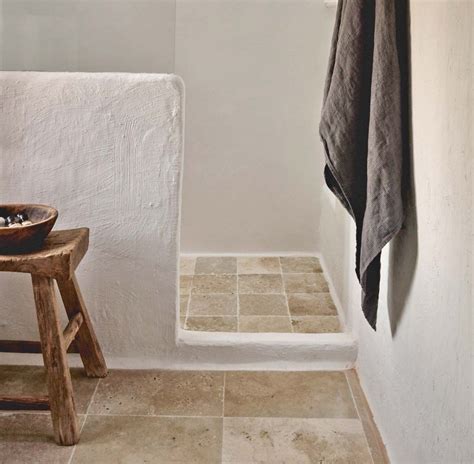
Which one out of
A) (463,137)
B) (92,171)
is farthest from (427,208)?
(92,171)

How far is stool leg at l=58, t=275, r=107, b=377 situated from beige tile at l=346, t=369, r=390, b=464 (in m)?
0.78

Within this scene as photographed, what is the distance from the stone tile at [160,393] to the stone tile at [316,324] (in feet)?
1.31

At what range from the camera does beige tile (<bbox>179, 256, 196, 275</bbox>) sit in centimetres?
311

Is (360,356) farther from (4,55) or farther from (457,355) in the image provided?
(4,55)

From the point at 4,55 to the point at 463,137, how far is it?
2.20m

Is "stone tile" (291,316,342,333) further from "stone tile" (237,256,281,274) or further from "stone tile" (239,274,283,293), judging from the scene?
"stone tile" (237,256,281,274)

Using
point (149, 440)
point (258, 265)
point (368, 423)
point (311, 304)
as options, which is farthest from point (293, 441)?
point (258, 265)

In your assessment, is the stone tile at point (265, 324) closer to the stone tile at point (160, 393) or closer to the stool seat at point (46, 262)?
the stone tile at point (160, 393)

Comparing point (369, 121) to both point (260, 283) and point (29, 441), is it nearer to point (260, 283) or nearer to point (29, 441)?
point (29, 441)

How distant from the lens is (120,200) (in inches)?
83.4

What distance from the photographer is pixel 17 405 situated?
6.01ft

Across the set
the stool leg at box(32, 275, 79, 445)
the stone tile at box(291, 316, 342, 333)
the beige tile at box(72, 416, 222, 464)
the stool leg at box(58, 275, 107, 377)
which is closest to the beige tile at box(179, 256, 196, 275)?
the stone tile at box(291, 316, 342, 333)

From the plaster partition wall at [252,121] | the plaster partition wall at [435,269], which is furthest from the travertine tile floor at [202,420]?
the plaster partition wall at [252,121]

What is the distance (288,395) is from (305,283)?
927mm
